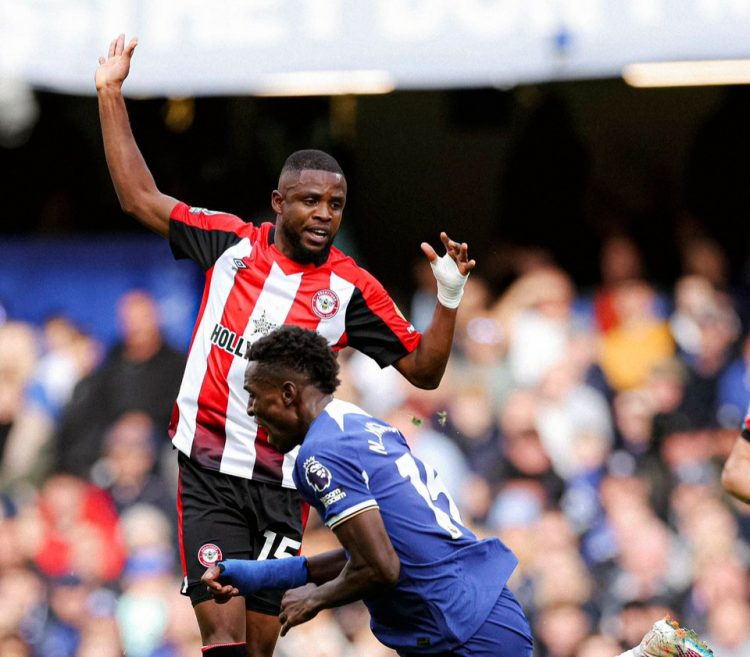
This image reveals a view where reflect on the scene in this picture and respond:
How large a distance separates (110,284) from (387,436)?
6225 millimetres

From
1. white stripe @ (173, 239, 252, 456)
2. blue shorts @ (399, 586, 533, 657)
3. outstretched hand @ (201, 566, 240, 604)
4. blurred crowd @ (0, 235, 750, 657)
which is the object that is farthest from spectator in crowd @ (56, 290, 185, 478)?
blue shorts @ (399, 586, 533, 657)

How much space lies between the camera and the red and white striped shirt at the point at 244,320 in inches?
246

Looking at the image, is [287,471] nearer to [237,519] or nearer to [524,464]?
[237,519]

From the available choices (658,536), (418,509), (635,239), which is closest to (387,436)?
(418,509)

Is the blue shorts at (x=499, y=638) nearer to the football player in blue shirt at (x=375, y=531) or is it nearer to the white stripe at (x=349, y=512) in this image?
the football player in blue shirt at (x=375, y=531)

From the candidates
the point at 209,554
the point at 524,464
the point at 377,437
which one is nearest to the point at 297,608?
the point at 377,437

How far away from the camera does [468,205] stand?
11.6 meters

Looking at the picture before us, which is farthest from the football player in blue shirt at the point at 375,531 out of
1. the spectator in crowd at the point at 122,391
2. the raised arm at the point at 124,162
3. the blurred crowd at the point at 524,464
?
the spectator in crowd at the point at 122,391

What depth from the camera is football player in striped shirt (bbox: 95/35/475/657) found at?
20.2 feet

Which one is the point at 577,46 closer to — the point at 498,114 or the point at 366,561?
the point at 498,114

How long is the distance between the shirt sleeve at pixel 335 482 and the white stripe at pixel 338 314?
1.31m

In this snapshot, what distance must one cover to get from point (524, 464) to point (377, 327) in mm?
3471

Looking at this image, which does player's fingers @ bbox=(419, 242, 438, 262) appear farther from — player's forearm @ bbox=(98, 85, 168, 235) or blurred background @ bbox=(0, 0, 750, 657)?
blurred background @ bbox=(0, 0, 750, 657)

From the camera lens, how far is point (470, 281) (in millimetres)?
10352
